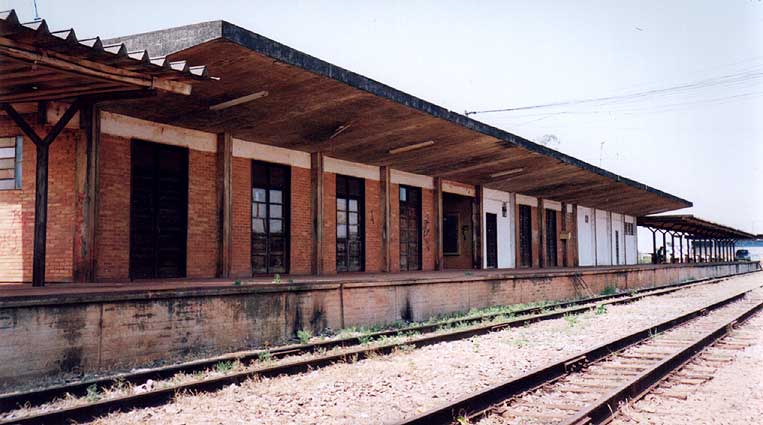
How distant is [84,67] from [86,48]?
0.56 metres

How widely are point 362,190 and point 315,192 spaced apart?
2.15 m

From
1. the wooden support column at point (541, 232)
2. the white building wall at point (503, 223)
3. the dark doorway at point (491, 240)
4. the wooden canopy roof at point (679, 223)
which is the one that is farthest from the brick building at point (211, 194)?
the wooden canopy roof at point (679, 223)

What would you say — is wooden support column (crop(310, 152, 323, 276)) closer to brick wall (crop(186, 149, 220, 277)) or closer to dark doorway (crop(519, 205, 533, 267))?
brick wall (crop(186, 149, 220, 277))

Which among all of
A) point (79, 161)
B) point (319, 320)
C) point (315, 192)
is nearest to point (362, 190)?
point (315, 192)

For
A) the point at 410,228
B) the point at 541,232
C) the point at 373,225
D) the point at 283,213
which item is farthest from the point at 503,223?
the point at 283,213

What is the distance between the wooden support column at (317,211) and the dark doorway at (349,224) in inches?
41.1

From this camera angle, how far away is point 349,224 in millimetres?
16953

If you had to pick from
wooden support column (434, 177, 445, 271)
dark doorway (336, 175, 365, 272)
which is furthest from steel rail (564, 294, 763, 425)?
wooden support column (434, 177, 445, 271)

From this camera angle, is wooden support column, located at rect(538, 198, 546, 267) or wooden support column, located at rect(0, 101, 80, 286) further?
wooden support column, located at rect(538, 198, 546, 267)

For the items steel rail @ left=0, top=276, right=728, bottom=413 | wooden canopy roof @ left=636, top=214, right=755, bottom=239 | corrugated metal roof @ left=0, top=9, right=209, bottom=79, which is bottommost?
steel rail @ left=0, top=276, right=728, bottom=413

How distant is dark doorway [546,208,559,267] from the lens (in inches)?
1085

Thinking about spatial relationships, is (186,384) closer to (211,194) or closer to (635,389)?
(635,389)

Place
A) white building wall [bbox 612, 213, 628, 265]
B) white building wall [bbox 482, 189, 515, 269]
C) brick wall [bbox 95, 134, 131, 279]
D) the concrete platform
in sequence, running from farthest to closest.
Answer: white building wall [bbox 612, 213, 628, 265]
white building wall [bbox 482, 189, 515, 269]
brick wall [bbox 95, 134, 131, 279]
the concrete platform

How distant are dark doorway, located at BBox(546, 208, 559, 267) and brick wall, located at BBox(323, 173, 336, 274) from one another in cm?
1384
